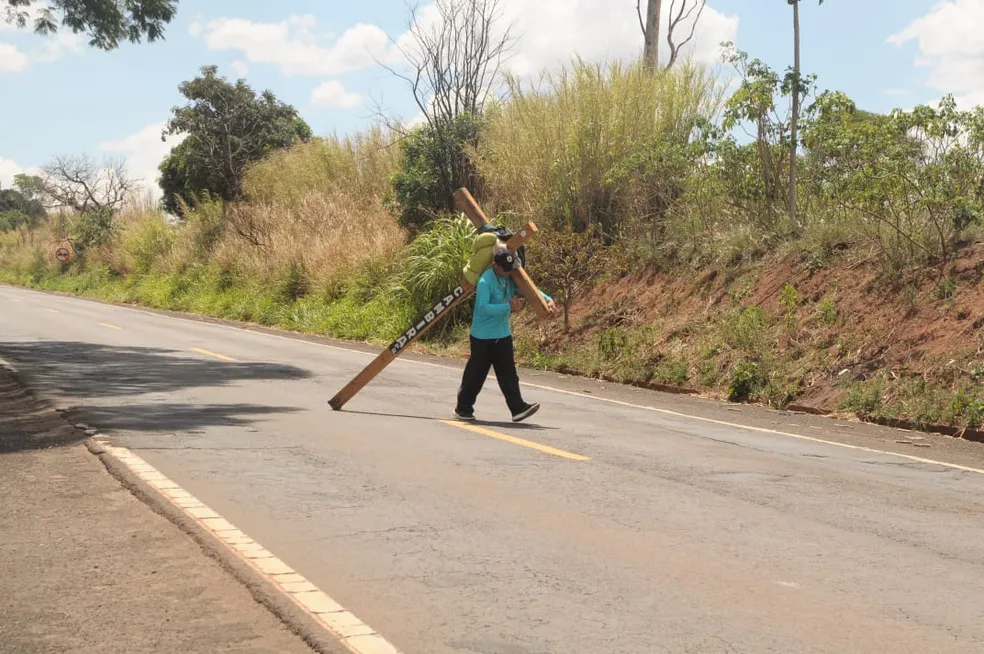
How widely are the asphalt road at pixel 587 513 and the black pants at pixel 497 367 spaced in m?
0.36

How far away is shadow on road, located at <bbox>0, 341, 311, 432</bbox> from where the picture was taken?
10914 millimetres

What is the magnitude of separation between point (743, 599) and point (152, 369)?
12.0m

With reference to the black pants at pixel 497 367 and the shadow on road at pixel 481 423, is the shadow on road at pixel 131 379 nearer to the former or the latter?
the shadow on road at pixel 481 423

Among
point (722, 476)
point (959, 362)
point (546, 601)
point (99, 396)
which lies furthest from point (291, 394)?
point (546, 601)

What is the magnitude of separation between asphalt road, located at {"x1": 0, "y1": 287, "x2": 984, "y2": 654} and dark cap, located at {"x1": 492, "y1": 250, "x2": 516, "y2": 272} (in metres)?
1.52

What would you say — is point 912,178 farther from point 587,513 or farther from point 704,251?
point 587,513

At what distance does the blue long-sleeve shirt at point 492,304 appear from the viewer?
10.9 m

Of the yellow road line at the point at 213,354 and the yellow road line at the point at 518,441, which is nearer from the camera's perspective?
the yellow road line at the point at 518,441

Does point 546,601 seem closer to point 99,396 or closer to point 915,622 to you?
point 915,622

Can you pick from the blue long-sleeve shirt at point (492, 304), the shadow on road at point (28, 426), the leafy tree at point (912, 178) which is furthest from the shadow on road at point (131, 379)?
the leafy tree at point (912, 178)

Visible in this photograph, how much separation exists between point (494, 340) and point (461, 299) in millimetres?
548

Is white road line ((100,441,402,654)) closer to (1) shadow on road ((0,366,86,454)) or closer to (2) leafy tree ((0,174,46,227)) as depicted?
(1) shadow on road ((0,366,86,454))

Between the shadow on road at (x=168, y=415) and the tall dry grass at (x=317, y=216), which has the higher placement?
the tall dry grass at (x=317, y=216)

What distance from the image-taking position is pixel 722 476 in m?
8.59
